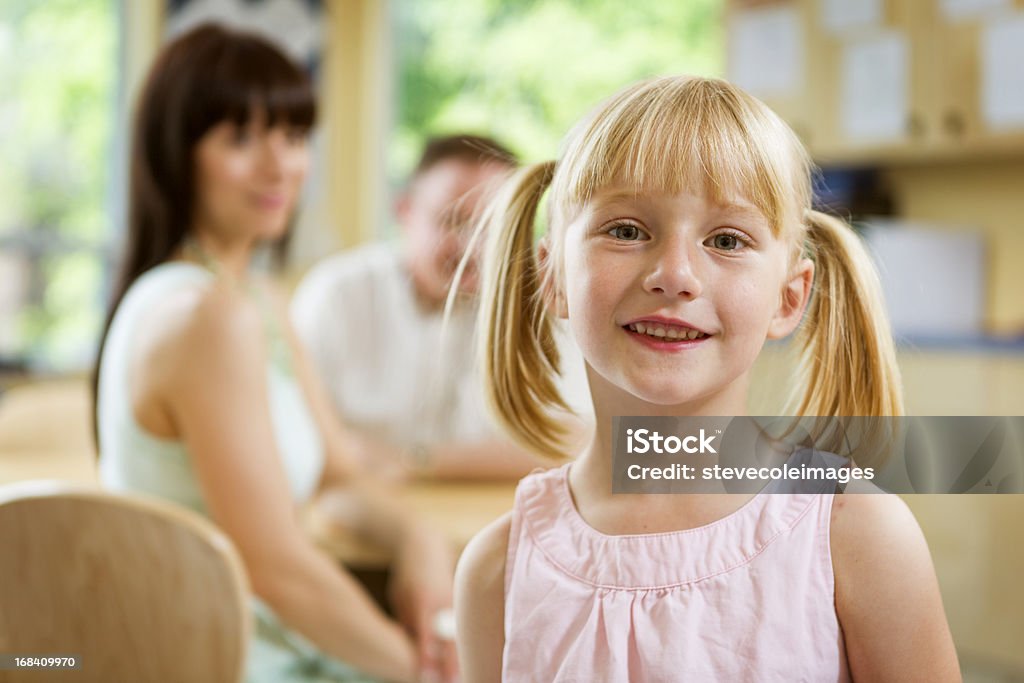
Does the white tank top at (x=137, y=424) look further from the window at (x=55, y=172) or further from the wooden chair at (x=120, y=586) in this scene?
the window at (x=55, y=172)

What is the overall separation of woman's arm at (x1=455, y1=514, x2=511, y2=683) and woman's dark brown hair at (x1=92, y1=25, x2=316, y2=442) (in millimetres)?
917

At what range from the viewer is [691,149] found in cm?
41

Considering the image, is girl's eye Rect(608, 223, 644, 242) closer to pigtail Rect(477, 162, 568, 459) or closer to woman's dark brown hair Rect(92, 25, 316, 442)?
pigtail Rect(477, 162, 568, 459)

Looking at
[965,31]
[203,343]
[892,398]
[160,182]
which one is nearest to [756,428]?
[892,398]

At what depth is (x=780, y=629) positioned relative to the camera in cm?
40

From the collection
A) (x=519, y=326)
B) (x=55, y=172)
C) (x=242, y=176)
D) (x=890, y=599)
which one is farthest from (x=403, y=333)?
(x=55, y=172)

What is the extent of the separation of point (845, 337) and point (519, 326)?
14 centimetres

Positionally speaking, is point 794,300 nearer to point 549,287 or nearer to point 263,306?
point 549,287

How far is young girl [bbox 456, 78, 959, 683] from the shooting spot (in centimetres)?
41

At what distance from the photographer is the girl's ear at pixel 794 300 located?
1.43 feet

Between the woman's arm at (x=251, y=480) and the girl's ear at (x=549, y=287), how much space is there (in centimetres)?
69

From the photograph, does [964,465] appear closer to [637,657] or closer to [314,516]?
[637,657]

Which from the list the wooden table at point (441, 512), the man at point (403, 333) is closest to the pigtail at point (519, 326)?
the wooden table at point (441, 512)

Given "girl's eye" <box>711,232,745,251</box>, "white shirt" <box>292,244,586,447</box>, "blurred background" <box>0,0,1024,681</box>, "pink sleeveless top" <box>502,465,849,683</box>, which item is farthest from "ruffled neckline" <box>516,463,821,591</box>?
"blurred background" <box>0,0,1024,681</box>
